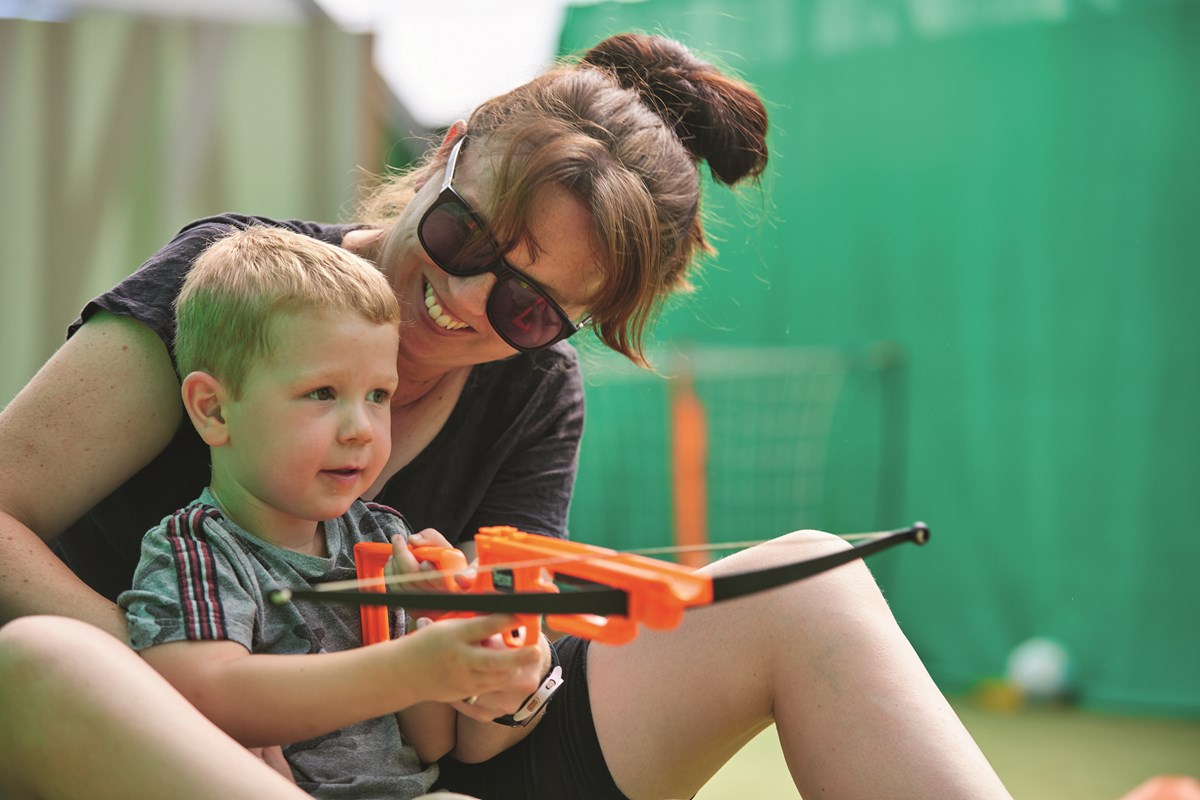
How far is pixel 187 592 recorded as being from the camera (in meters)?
0.87

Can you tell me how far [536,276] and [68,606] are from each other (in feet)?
1.56

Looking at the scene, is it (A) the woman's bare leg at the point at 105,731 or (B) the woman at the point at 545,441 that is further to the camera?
(B) the woman at the point at 545,441

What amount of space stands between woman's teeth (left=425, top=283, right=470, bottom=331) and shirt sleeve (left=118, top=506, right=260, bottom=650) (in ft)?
1.03

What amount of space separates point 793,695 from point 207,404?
1.70 ft

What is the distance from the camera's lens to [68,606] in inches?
35.7

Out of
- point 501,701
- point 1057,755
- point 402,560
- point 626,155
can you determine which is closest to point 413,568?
point 402,560

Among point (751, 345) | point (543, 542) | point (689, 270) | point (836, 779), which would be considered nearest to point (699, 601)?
point (543, 542)

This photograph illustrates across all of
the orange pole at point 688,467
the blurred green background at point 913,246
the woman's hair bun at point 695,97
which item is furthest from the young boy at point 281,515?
the orange pole at point 688,467

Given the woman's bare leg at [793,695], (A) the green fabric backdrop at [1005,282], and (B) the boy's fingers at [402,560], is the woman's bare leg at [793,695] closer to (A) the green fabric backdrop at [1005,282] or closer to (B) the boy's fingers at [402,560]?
(B) the boy's fingers at [402,560]

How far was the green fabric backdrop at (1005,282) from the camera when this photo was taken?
112 inches

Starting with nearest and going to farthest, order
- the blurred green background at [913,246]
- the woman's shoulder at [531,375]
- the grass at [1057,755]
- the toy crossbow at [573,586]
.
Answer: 1. the toy crossbow at [573,586]
2. the woman's shoulder at [531,375]
3. the grass at [1057,755]
4. the blurred green background at [913,246]

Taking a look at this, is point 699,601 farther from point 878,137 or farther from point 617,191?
point 878,137

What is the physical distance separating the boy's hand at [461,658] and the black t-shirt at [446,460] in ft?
1.25

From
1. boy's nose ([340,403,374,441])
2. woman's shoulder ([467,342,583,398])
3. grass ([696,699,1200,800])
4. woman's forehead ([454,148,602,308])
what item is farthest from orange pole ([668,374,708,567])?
boy's nose ([340,403,374,441])
